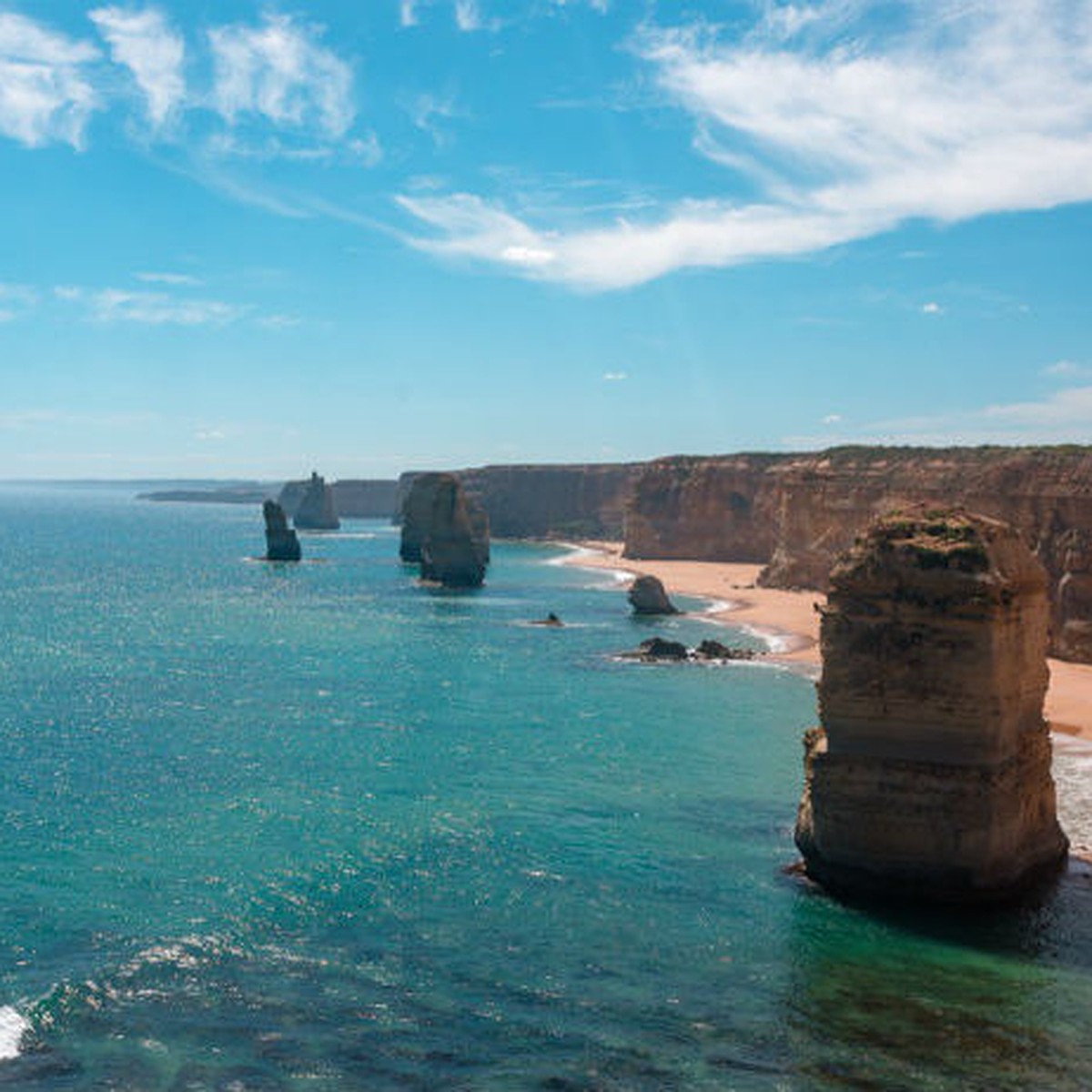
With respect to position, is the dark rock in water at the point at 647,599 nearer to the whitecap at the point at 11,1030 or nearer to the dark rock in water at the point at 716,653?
the dark rock in water at the point at 716,653

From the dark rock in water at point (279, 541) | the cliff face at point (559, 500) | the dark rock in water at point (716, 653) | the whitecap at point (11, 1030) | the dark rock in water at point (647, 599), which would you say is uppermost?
the cliff face at point (559, 500)

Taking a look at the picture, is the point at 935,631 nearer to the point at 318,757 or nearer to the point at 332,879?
the point at 332,879

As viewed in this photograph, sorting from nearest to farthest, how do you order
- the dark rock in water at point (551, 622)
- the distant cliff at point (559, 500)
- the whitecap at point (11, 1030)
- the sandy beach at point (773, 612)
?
the whitecap at point (11, 1030) → the sandy beach at point (773, 612) → the dark rock in water at point (551, 622) → the distant cliff at point (559, 500)

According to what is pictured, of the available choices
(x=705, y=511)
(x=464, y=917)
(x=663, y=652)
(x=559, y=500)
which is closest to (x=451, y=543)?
(x=705, y=511)

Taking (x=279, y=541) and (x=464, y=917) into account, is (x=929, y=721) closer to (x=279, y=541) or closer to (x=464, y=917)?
(x=464, y=917)

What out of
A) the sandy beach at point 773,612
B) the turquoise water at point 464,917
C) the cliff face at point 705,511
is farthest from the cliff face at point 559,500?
the turquoise water at point 464,917
